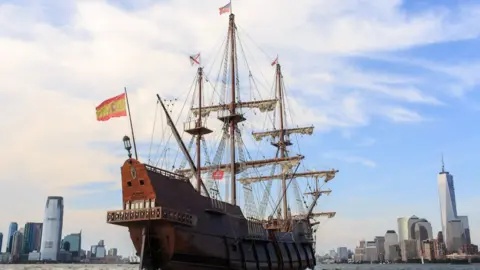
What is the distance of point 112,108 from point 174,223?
8.07 m

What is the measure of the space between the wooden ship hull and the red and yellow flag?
3214 millimetres

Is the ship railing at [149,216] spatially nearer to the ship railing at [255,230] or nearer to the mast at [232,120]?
the ship railing at [255,230]

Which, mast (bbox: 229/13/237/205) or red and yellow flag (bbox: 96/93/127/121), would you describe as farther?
mast (bbox: 229/13/237/205)

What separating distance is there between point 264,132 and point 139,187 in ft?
133

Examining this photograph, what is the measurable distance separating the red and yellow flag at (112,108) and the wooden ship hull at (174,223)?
3.21m

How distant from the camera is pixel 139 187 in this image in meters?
30.2

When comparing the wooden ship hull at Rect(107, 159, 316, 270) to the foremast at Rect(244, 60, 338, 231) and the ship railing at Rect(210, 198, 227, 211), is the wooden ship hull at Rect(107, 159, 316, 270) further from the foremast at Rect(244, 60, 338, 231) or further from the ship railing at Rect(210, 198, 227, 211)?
the foremast at Rect(244, 60, 338, 231)

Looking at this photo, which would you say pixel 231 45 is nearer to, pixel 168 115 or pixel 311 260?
pixel 168 115

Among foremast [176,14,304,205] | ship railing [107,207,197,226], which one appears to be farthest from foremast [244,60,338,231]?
ship railing [107,207,197,226]

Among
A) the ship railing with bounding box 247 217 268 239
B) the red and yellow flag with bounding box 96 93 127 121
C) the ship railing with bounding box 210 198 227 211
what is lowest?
the ship railing with bounding box 247 217 268 239

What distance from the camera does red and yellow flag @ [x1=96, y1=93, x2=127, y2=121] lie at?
1167 inches

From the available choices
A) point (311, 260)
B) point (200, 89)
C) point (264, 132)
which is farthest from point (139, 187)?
point (264, 132)

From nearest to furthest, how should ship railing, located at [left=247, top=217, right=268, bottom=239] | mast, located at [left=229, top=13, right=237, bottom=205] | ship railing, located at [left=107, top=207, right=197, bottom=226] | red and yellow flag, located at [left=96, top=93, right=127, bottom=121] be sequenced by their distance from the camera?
ship railing, located at [left=107, top=207, right=197, bottom=226], red and yellow flag, located at [left=96, top=93, right=127, bottom=121], ship railing, located at [left=247, top=217, right=268, bottom=239], mast, located at [left=229, top=13, right=237, bottom=205]

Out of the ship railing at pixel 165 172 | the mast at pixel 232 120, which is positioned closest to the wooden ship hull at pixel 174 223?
the ship railing at pixel 165 172
